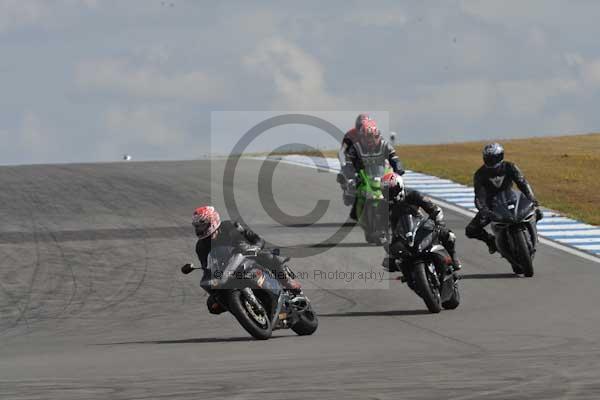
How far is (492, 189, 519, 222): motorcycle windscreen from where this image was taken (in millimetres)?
17734

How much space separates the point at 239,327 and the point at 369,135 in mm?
7926

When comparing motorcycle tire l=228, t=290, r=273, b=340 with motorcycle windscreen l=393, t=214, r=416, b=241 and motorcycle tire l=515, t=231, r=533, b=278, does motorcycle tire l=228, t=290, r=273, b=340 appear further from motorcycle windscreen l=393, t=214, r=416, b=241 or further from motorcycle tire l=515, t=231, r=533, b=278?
motorcycle tire l=515, t=231, r=533, b=278

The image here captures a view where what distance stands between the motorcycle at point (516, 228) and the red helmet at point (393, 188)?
3.16 meters

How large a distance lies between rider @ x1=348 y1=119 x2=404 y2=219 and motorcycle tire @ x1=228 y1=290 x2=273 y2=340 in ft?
29.8

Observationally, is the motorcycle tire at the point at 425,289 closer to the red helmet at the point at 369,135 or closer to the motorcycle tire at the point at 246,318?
the motorcycle tire at the point at 246,318

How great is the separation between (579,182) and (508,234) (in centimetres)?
1419

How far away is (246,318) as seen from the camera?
40.1 feet

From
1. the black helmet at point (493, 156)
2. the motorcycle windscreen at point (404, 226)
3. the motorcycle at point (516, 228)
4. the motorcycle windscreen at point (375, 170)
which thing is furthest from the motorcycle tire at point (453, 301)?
the motorcycle windscreen at point (375, 170)

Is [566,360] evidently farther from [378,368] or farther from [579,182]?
[579,182]

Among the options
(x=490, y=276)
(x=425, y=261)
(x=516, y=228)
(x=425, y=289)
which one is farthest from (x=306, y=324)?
(x=490, y=276)

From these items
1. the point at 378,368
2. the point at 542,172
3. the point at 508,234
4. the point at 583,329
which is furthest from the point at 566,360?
the point at 542,172

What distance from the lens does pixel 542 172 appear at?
34031 millimetres

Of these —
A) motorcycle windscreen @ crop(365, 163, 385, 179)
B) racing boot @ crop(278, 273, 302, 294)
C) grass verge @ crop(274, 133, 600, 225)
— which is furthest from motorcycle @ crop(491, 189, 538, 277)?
grass verge @ crop(274, 133, 600, 225)

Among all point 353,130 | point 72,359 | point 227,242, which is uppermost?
point 353,130
